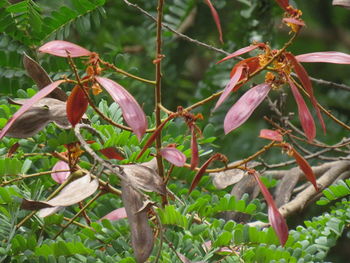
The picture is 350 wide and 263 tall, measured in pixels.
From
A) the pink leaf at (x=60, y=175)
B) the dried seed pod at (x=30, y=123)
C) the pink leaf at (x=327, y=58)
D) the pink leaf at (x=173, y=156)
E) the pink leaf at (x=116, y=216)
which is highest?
the pink leaf at (x=327, y=58)

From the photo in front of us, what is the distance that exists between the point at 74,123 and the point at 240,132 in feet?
4.20

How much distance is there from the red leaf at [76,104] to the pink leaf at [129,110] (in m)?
0.03

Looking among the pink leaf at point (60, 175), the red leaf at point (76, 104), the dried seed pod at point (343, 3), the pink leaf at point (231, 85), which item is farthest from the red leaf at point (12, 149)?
the dried seed pod at point (343, 3)

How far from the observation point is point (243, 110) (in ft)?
Answer: 2.52

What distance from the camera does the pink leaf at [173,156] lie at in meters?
0.77

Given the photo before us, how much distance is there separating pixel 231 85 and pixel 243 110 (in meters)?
0.03

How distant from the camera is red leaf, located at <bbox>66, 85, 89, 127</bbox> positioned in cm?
78

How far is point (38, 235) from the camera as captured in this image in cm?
92

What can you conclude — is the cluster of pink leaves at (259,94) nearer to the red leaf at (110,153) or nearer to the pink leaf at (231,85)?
the pink leaf at (231,85)

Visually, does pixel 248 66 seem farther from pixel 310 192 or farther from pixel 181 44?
pixel 181 44

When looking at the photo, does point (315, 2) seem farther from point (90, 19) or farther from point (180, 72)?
point (90, 19)

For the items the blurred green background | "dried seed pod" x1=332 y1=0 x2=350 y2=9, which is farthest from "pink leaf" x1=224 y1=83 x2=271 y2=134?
the blurred green background

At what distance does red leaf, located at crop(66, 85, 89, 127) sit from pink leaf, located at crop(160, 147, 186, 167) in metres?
0.09

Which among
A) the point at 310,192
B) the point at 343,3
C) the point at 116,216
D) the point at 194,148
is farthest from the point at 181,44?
the point at 194,148
